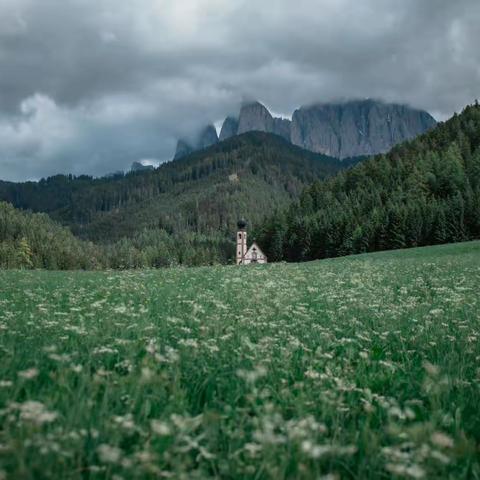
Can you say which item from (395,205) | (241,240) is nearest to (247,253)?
(241,240)

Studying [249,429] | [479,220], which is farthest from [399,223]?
[249,429]

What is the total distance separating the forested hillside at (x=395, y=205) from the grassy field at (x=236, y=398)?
91101 mm

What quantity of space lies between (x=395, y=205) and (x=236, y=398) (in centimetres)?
10587

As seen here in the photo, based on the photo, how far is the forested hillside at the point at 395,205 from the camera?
96.1 meters

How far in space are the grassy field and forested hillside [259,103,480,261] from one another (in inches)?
3587

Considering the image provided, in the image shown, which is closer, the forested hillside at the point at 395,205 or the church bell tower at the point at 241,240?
the forested hillside at the point at 395,205

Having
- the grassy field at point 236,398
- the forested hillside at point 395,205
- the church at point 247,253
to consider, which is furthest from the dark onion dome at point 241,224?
the grassy field at point 236,398

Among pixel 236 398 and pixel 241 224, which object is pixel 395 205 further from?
pixel 236 398

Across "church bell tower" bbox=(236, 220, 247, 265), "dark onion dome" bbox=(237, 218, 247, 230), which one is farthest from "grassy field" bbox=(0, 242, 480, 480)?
"church bell tower" bbox=(236, 220, 247, 265)

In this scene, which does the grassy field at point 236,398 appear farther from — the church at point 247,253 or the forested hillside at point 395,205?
the church at point 247,253

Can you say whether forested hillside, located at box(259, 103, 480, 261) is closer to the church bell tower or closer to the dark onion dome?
the church bell tower

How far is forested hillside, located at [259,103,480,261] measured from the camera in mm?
96125

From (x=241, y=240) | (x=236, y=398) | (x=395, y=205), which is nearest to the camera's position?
(x=236, y=398)

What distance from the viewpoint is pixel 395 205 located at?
346 ft
